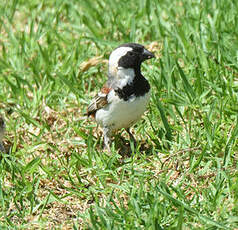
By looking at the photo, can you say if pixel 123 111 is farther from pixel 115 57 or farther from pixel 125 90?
pixel 115 57

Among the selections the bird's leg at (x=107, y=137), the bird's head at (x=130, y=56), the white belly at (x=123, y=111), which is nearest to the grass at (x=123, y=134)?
the bird's leg at (x=107, y=137)

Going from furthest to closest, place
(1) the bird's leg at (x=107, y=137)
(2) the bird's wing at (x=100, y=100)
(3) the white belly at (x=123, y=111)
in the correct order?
1. (1) the bird's leg at (x=107, y=137)
2. (2) the bird's wing at (x=100, y=100)
3. (3) the white belly at (x=123, y=111)

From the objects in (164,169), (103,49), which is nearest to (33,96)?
(103,49)

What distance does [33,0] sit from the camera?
8.43 metres

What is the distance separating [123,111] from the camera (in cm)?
526

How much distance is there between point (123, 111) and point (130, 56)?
0.57m

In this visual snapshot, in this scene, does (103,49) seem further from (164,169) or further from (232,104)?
(164,169)

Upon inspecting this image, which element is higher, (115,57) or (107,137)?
(115,57)

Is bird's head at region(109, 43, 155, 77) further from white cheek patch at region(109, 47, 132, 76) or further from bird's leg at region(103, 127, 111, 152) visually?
bird's leg at region(103, 127, 111, 152)

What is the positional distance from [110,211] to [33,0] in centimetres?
511

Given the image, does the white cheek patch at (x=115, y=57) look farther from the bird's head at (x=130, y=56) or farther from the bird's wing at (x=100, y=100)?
the bird's wing at (x=100, y=100)

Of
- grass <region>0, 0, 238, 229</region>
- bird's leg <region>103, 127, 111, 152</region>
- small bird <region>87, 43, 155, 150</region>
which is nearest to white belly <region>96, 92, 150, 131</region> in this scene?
small bird <region>87, 43, 155, 150</region>

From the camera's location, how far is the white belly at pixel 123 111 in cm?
523

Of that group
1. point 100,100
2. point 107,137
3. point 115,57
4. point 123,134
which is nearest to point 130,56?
point 115,57
